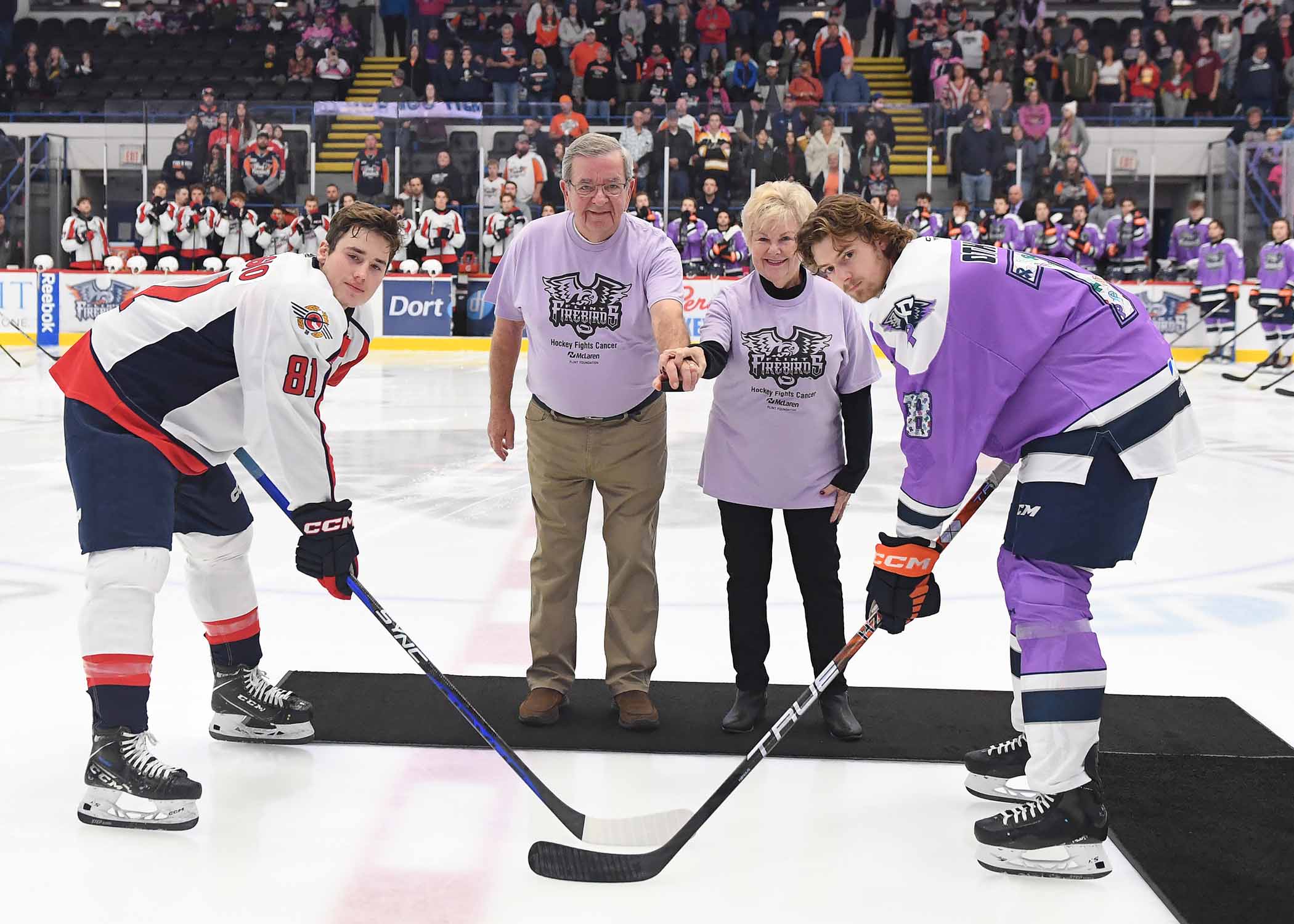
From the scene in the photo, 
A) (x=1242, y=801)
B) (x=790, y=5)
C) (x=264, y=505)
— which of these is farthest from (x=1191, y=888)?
(x=790, y=5)

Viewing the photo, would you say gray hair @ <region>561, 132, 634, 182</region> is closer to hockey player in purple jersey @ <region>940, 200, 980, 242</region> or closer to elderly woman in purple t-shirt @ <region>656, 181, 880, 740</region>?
elderly woman in purple t-shirt @ <region>656, 181, 880, 740</region>

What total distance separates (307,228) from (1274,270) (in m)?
9.76

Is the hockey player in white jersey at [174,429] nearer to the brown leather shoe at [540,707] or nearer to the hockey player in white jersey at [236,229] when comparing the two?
the brown leather shoe at [540,707]

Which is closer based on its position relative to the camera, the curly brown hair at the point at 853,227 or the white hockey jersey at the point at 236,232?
the curly brown hair at the point at 853,227

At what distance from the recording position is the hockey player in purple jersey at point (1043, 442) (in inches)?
86.2

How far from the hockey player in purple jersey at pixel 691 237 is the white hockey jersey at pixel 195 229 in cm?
503

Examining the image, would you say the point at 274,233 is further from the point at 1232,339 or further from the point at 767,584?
the point at 767,584

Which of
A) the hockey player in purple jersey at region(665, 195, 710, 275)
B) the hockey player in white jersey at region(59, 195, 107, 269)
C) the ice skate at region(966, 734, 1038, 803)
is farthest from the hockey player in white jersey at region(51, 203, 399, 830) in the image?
the hockey player in white jersey at region(59, 195, 107, 269)

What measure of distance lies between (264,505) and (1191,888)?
4.17m

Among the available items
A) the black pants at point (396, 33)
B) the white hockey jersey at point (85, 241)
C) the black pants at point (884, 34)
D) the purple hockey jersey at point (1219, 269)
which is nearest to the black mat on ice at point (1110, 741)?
the purple hockey jersey at point (1219, 269)

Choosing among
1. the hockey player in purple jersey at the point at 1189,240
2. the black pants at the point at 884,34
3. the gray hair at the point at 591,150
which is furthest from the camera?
the black pants at the point at 884,34

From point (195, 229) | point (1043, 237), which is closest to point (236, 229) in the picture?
point (195, 229)

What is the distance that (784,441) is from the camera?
2912 millimetres

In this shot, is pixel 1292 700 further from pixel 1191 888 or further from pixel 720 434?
pixel 720 434
